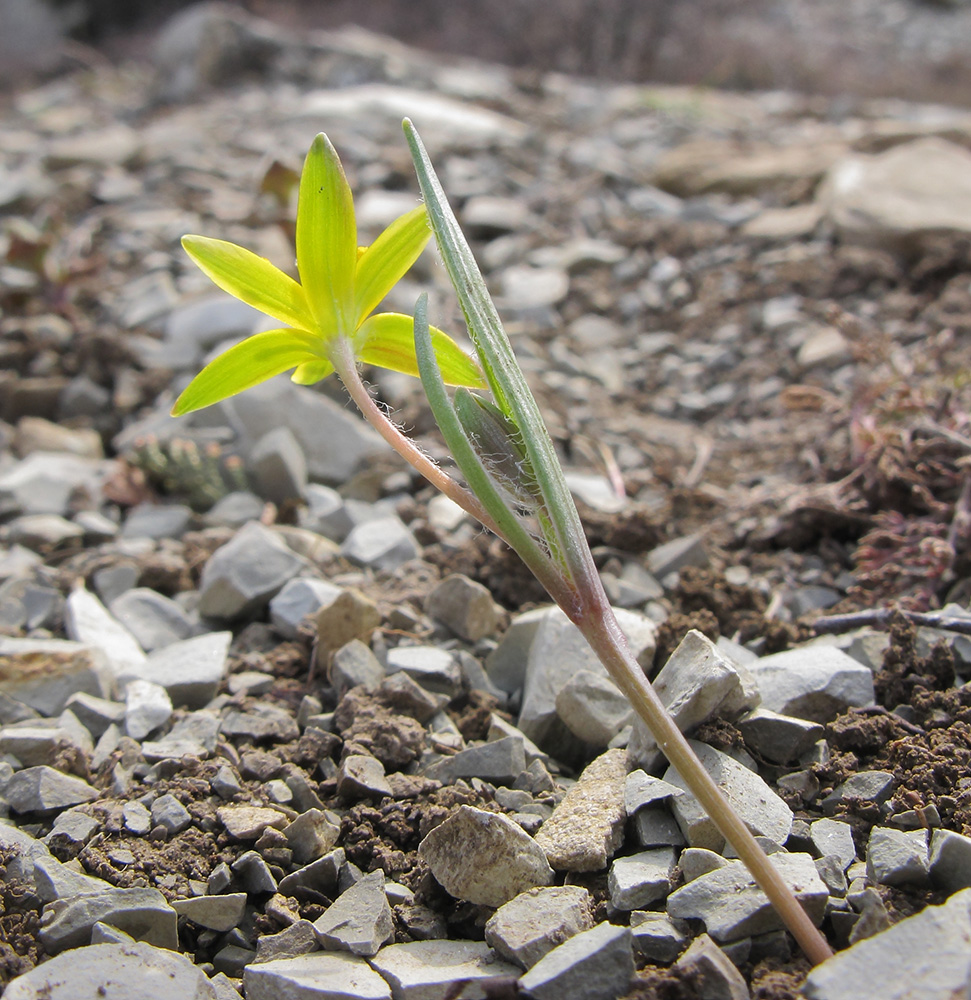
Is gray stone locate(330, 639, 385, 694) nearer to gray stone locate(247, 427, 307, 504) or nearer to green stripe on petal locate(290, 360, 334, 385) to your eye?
green stripe on petal locate(290, 360, 334, 385)

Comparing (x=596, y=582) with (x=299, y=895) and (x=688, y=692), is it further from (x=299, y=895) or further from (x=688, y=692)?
(x=299, y=895)

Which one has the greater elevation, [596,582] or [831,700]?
[596,582]

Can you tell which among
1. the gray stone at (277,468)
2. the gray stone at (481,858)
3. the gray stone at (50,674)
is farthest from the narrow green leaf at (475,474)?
the gray stone at (277,468)

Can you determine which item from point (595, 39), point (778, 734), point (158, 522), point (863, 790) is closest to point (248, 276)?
point (778, 734)

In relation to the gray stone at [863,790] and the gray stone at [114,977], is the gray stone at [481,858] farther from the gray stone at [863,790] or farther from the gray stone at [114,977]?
the gray stone at [863,790]

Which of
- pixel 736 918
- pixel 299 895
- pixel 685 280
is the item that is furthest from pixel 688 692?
pixel 685 280

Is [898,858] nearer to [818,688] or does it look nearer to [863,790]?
[863,790]
